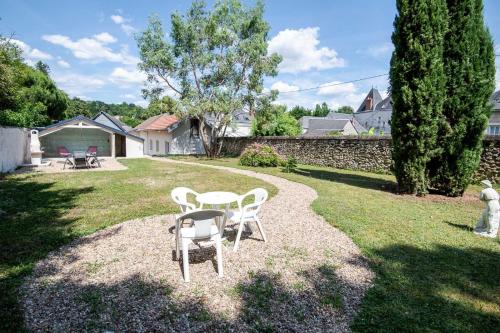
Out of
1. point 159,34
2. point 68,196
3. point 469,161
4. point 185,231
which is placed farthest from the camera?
point 159,34

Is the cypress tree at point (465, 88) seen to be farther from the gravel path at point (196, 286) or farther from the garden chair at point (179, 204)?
the garden chair at point (179, 204)

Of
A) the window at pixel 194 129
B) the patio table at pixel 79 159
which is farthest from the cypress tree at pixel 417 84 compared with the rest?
the window at pixel 194 129

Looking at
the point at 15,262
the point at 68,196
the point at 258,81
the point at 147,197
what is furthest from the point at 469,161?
the point at 258,81

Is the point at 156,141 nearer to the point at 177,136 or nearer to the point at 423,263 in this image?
the point at 177,136

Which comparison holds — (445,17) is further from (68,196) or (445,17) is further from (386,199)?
(68,196)

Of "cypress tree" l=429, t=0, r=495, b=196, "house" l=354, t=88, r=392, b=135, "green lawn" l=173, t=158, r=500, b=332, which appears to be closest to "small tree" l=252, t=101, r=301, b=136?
"cypress tree" l=429, t=0, r=495, b=196

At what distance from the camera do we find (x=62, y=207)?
7.32m

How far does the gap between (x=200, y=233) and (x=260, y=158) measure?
13.9 m

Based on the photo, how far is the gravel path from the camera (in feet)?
9.87

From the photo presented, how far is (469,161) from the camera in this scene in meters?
9.18

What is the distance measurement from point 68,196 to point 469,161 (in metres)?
12.2

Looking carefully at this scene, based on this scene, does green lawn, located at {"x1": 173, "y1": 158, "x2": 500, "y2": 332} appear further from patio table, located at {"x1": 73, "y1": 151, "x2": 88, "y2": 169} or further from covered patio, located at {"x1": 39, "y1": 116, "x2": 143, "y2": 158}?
covered patio, located at {"x1": 39, "y1": 116, "x2": 143, "y2": 158}

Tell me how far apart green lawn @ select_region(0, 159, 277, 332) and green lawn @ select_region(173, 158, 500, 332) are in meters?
3.65

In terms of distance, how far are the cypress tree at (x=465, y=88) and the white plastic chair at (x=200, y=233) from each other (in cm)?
851
